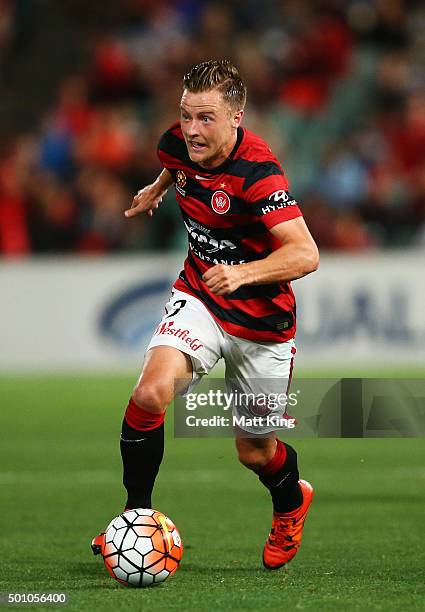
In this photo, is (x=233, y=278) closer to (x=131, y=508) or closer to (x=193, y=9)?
(x=131, y=508)

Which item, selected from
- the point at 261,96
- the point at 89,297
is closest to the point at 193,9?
the point at 261,96

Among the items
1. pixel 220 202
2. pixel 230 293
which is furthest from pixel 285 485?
pixel 220 202

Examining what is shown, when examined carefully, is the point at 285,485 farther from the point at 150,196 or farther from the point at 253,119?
the point at 253,119

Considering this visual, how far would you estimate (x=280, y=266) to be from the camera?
16.9ft

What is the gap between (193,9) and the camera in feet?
60.1

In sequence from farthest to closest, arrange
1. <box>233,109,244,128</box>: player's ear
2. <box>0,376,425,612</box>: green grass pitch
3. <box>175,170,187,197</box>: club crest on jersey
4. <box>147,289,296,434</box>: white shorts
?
1. <box>175,170,187,197</box>: club crest on jersey
2. <box>147,289,296,434</box>: white shorts
3. <box>233,109,244,128</box>: player's ear
4. <box>0,376,425,612</box>: green grass pitch

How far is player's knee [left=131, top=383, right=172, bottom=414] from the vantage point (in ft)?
17.4

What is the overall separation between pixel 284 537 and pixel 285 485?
0.28 metres

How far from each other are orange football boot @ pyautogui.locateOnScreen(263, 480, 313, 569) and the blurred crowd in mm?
9110

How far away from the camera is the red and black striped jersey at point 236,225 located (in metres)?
5.51

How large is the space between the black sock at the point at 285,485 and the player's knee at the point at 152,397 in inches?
33.9

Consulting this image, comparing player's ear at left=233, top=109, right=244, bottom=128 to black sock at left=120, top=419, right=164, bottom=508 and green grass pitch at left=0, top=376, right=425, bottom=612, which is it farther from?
green grass pitch at left=0, top=376, right=425, bottom=612

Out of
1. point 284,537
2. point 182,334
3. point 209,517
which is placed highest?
point 182,334

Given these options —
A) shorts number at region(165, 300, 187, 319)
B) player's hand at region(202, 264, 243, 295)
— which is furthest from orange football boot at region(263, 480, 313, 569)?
player's hand at region(202, 264, 243, 295)
